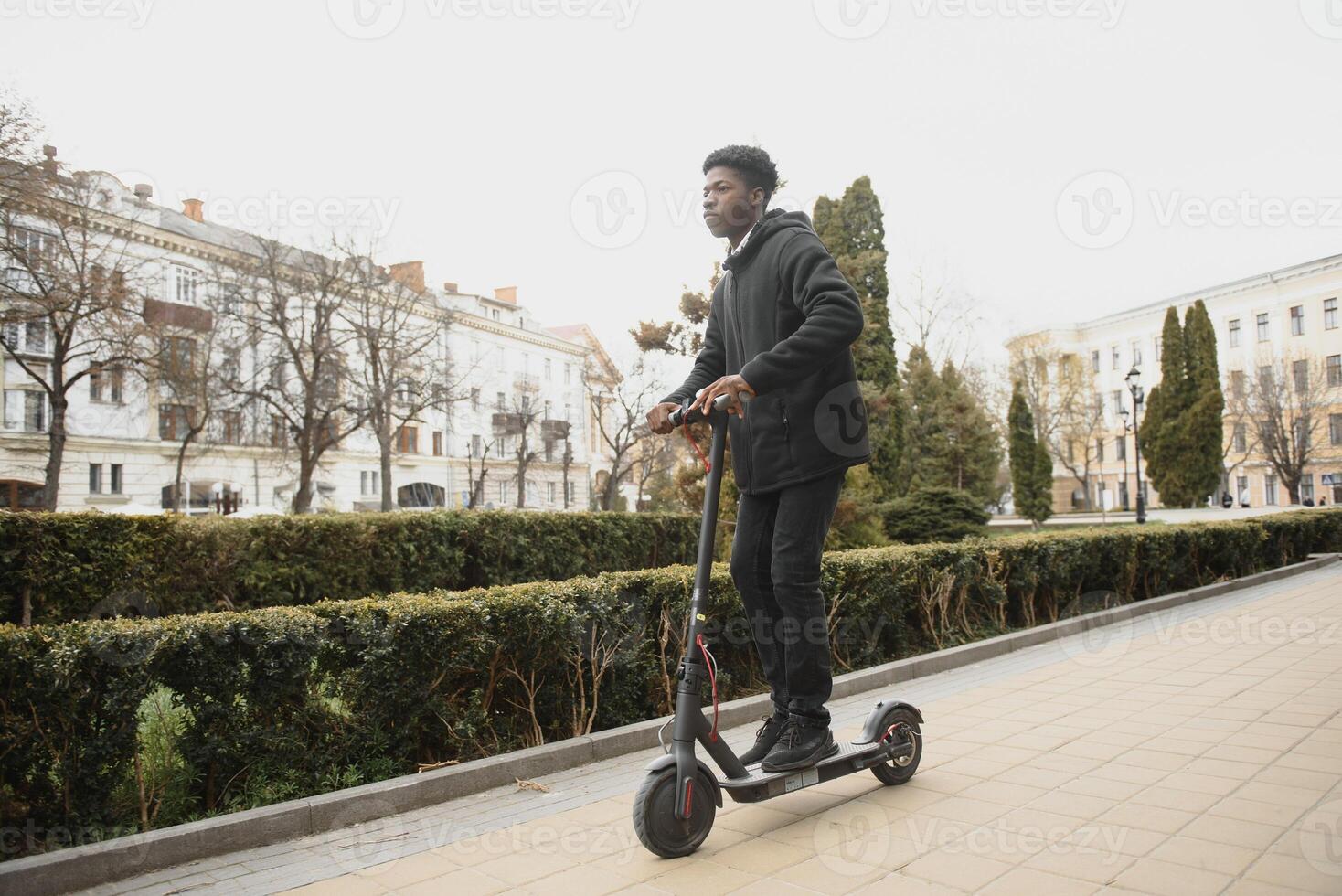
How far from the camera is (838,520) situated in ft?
50.1

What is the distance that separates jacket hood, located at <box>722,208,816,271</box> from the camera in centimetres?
345

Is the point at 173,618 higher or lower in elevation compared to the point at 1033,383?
lower

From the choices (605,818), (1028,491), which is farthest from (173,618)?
(1028,491)

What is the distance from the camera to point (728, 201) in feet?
11.3

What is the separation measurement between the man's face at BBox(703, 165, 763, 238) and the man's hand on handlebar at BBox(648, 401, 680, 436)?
71 centimetres

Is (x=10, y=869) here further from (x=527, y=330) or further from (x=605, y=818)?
(x=527, y=330)

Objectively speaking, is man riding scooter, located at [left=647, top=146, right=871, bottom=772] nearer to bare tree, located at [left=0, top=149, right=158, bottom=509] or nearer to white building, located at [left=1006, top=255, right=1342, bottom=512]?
bare tree, located at [left=0, top=149, right=158, bottom=509]

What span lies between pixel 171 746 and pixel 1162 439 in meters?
42.8

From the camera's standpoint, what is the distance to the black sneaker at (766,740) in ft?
10.8

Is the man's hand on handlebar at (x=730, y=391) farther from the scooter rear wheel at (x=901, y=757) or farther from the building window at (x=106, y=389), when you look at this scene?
the building window at (x=106, y=389)

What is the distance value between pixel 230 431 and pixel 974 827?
124 ft

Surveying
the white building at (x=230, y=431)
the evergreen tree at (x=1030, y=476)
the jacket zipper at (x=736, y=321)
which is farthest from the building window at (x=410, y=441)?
the jacket zipper at (x=736, y=321)

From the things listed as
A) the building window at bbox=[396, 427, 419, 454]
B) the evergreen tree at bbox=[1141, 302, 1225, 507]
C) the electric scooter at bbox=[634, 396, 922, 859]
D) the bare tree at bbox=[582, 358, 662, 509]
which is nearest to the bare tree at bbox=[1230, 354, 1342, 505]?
the evergreen tree at bbox=[1141, 302, 1225, 507]

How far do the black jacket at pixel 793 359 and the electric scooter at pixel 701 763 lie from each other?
18 centimetres
